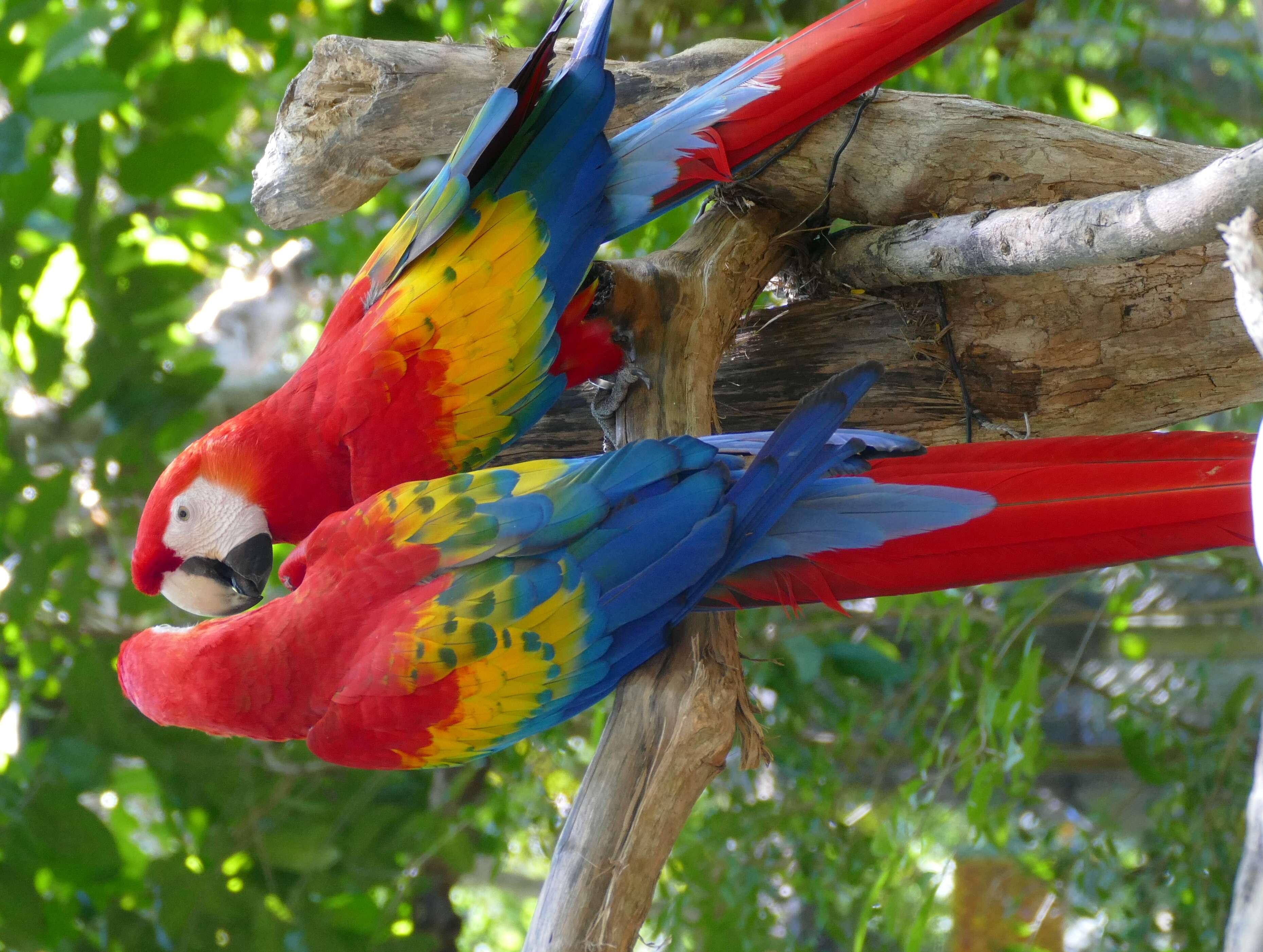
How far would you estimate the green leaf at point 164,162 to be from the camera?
1292 mm

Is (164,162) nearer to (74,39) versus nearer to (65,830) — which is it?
(74,39)

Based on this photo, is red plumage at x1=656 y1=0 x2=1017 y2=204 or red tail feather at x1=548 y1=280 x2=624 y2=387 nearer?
red plumage at x1=656 y1=0 x2=1017 y2=204

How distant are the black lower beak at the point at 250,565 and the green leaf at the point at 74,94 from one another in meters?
0.63

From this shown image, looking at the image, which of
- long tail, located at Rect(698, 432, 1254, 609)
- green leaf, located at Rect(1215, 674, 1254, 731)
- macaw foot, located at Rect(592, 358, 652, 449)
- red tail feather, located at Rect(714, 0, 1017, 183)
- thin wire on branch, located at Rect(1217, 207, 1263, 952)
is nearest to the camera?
thin wire on branch, located at Rect(1217, 207, 1263, 952)

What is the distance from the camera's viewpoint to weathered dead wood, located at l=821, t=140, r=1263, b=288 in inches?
21.8

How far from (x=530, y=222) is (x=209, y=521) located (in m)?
0.42

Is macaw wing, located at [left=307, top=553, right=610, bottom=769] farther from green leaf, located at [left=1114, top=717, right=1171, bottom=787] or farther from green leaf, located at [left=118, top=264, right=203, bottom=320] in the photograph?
green leaf, located at [left=1114, top=717, right=1171, bottom=787]

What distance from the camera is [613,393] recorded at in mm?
927

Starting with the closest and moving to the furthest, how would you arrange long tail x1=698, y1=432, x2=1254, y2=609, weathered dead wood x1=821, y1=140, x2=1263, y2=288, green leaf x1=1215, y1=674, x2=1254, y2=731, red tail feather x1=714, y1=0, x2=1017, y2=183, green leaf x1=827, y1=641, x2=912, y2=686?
weathered dead wood x1=821, y1=140, x2=1263, y2=288
long tail x1=698, y1=432, x2=1254, y2=609
red tail feather x1=714, y1=0, x2=1017, y2=183
green leaf x1=1215, y1=674, x2=1254, y2=731
green leaf x1=827, y1=641, x2=912, y2=686

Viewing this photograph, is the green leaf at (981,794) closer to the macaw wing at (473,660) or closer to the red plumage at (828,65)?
the macaw wing at (473,660)

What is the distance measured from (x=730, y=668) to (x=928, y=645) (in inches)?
30.3

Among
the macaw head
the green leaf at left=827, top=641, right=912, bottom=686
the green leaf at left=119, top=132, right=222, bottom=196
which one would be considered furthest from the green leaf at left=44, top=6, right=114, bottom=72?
the green leaf at left=827, top=641, right=912, bottom=686

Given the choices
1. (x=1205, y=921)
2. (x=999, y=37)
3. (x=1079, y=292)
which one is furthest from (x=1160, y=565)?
(x=999, y=37)

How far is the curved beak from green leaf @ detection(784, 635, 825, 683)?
69 centimetres
